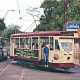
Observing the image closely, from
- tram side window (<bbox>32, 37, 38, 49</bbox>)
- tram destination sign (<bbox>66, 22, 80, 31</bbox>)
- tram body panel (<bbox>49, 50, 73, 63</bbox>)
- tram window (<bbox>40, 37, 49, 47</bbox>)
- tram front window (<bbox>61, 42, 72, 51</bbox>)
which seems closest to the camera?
tram body panel (<bbox>49, 50, 73, 63</bbox>)

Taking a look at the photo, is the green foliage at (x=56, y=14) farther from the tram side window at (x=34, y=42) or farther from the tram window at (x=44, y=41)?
the tram window at (x=44, y=41)

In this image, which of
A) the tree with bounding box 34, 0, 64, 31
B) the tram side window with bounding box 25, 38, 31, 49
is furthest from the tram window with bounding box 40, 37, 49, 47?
the tree with bounding box 34, 0, 64, 31

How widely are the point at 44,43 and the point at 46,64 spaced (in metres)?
1.64

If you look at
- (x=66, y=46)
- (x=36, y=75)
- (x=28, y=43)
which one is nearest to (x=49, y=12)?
(x=28, y=43)

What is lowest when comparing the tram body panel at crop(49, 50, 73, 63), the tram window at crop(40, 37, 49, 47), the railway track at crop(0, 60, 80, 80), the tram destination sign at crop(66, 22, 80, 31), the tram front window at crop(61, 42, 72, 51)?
the railway track at crop(0, 60, 80, 80)

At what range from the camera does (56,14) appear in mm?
82938

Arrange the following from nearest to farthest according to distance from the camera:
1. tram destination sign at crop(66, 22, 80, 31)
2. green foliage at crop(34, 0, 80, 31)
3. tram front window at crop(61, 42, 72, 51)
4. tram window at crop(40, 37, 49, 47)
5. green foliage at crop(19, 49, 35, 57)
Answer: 1. tram front window at crop(61, 42, 72, 51)
2. tram window at crop(40, 37, 49, 47)
3. green foliage at crop(19, 49, 35, 57)
4. tram destination sign at crop(66, 22, 80, 31)
5. green foliage at crop(34, 0, 80, 31)

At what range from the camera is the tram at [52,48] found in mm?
30922

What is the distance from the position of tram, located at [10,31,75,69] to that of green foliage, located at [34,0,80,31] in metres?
31.6

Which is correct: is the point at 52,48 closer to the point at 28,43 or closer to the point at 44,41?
the point at 44,41

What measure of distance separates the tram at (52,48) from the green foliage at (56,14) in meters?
31.6

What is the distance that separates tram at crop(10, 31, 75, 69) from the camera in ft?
101

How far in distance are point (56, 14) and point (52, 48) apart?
2039 inches

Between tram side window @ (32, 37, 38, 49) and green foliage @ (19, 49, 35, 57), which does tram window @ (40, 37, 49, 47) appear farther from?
green foliage @ (19, 49, 35, 57)
